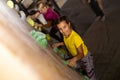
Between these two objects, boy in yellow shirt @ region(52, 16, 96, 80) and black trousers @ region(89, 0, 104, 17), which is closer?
boy in yellow shirt @ region(52, 16, 96, 80)

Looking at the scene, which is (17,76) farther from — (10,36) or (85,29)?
(85,29)

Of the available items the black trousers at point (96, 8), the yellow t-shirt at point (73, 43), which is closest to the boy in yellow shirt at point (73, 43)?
the yellow t-shirt at point (73, 43)

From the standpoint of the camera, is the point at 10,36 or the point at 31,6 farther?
the point at 31,6

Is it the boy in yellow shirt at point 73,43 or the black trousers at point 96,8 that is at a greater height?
the boy in yellow shirt at point 73,43

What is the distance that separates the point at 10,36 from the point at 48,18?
77 centimetres

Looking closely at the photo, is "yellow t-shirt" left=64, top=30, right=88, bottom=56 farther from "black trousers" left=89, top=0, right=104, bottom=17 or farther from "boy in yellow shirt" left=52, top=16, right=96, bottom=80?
"black trousers" left=89, top=0, right=104, bottom=17

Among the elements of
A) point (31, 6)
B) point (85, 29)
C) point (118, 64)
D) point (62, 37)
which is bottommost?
point (118, 64)

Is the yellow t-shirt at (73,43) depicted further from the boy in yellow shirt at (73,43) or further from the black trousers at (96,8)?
the black trousers at (96,8)

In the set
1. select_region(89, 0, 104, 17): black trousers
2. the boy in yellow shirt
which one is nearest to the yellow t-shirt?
the boy in yellow shirt

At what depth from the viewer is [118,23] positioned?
4.32 ft

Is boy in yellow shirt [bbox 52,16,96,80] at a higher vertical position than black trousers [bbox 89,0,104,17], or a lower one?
higher

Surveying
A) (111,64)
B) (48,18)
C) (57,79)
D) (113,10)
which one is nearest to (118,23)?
(113,10)

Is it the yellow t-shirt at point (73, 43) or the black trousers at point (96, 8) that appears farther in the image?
the black trousers at point (96, 8)

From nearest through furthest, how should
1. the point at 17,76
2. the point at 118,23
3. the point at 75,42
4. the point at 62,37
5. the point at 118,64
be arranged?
the point at 17,76, the point at 75,42, the point at 62,37, the point at 118,64, the point at 118,23
